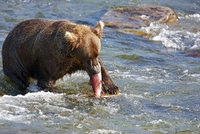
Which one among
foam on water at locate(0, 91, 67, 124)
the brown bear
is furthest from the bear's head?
foam on water at locate(0, 91, 67, 124)

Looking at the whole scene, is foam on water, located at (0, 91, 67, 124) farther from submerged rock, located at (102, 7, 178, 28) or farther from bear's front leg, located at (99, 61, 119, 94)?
submerged rock, located at (102, 7, 178, 28)

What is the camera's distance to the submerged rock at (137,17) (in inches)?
579

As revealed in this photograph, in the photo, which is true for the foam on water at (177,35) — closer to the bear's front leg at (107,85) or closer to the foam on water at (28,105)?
the bear's front leg at (107,85)

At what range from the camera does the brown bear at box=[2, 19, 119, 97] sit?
6879 mm

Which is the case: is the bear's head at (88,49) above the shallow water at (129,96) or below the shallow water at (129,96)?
above

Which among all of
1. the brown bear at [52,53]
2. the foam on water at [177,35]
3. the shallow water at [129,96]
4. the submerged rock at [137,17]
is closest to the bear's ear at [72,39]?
the brown bear at [52,53]

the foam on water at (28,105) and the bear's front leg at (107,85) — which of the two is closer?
the foam on water at (28,105)

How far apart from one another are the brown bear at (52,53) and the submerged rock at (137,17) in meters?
6.69

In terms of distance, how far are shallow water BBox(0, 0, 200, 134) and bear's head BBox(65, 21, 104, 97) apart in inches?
20.4

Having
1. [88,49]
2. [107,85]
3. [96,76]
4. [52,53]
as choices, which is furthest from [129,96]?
[52,53]

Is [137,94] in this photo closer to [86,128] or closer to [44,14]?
[86,128]

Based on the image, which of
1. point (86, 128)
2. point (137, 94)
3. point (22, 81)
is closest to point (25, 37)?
point (22, 81)

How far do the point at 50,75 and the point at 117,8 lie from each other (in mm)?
10087

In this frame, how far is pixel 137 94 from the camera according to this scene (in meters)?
7.86
